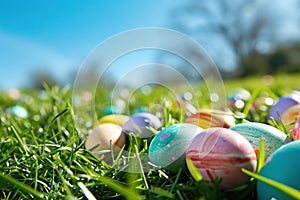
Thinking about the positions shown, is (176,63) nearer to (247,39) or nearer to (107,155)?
(107,155)

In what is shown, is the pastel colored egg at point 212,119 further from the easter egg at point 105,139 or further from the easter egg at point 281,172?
the easter egg at point 281,172

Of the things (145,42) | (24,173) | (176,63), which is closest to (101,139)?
(24,173)

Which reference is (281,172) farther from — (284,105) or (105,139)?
(284,105)

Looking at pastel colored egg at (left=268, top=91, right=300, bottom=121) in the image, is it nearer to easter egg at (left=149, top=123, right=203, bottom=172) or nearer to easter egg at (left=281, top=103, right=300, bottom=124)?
easter egg at (left=281, top=103, right=300, bottom=124)

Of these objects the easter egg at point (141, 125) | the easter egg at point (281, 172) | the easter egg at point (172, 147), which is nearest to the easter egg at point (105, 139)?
the easter egg at point (141, 125)

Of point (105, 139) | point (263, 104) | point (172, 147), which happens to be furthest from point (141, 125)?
point (263, 104)

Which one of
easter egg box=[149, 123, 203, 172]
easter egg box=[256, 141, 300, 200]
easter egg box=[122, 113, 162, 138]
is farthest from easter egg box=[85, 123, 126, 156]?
easter egg box=[256, 141, 300, 200]
